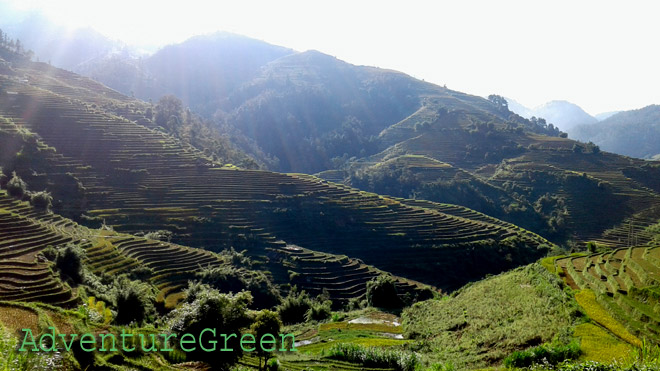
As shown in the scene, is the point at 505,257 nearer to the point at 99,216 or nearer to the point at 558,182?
the point at 558,182

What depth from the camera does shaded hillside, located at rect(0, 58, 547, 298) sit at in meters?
46.0

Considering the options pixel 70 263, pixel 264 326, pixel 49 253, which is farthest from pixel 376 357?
pixel 49 253

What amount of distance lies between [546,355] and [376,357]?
5.52m

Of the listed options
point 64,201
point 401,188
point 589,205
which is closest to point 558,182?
point 589,205

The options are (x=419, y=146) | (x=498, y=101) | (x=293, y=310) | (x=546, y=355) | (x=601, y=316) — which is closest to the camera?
(x=546, y=355)

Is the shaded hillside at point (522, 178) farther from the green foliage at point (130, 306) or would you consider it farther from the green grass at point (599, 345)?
the green foliage at point (130, 306)

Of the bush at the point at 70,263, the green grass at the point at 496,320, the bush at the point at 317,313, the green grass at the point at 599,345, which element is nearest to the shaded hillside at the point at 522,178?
the green grass at the point at 496,320

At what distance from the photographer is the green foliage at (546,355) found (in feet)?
39.0

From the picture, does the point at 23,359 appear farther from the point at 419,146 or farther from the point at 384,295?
the point at 419,146

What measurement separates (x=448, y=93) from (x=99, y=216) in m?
169

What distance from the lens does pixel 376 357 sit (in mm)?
14992

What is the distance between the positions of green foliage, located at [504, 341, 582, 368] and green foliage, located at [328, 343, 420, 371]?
3.17 meters

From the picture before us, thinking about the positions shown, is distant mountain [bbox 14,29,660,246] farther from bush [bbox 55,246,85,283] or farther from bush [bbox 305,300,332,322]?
bush [bbox 55,246,85,283]

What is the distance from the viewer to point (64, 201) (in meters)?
45.8
